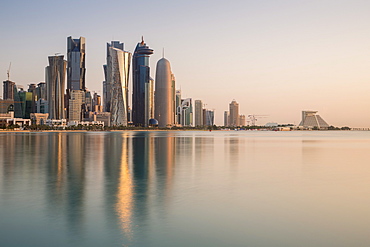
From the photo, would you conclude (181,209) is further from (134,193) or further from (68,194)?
(68,194)

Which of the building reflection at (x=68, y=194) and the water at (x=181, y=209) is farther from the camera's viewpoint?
the building reflection at (x=68, y=194)

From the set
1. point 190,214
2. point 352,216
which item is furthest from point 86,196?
point 352,216

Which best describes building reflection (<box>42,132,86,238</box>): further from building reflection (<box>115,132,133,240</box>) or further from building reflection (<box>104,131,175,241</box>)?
building reflection (<box>115,132,133,240</box>)

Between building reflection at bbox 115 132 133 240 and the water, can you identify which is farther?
building reflection at bbox 115 132 133 240

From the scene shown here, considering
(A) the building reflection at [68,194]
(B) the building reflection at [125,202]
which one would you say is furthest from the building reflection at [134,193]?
(A) the building reflection at [68,194]

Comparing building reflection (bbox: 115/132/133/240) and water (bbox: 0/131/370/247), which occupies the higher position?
building reflection (bbox: 115/132/133/240)

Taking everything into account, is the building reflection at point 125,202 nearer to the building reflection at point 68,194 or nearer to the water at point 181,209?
the water at point 181,209

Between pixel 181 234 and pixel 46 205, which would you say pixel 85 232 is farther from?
pixel 46 205

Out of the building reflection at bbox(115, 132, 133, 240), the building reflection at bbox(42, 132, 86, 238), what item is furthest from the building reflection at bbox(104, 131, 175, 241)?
the building reflection at bbox(42, 132, 86, 238)

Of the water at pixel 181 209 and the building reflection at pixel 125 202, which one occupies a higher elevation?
the building reflection at pixel 125 202

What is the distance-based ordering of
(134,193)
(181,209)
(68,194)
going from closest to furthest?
(181,209) < (68,194) < (134,193)

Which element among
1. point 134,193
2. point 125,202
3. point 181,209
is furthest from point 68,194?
point 181,209

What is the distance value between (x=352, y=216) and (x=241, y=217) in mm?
5954

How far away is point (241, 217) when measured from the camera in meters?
18.3
